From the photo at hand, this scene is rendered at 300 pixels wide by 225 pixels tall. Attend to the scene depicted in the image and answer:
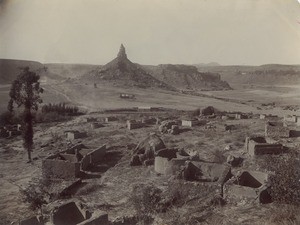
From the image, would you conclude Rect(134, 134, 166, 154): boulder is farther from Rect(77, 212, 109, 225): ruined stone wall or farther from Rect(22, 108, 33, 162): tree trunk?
Rect(77, 212, 109, 225): ruined stone wall

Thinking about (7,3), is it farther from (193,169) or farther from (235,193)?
(235,193)

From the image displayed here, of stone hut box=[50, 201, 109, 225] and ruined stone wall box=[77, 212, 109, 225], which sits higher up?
ruined stone wall box=[77, 212, 109, 225]

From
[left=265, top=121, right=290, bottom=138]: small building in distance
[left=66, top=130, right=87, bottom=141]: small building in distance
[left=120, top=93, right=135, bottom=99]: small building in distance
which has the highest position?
[left=120, top=93, right=135, bottom=99]: small building in distance

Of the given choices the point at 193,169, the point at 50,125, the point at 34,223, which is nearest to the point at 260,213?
the point at 193,169

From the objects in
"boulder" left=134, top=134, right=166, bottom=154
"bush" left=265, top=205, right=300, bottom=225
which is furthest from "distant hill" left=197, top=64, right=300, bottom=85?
"bush" left=265, top=205, right=300, bottom=225

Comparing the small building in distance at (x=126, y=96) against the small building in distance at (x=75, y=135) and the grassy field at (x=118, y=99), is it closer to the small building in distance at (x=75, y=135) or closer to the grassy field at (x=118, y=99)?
the grassy field at (x=118, y=99)

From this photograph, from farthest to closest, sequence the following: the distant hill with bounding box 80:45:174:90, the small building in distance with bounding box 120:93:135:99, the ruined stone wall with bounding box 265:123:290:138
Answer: the distant hill with bounding box 80:45:174:90 → the small building in distance with bounding box 120:93:135:99 → the ruined stone wall with bounding box 265:123:290:138

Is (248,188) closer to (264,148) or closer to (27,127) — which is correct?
(264,148)

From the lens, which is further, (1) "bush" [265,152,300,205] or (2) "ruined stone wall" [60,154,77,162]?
(2) "ruined stone wall" [60,154,77,162]

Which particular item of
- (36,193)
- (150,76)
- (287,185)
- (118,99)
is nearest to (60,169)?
(36,193)
